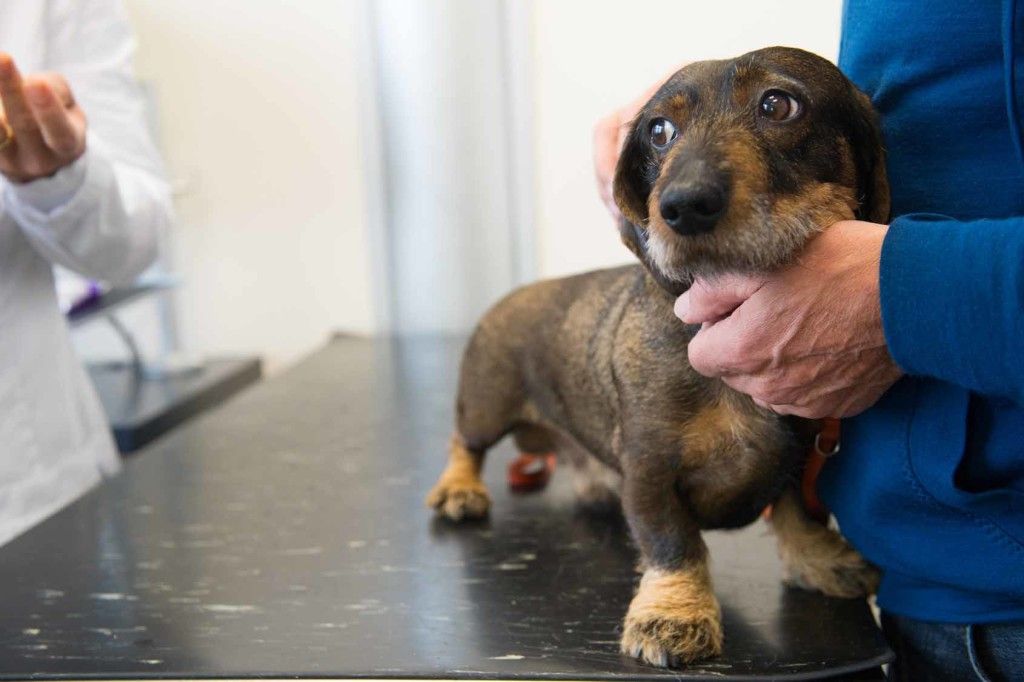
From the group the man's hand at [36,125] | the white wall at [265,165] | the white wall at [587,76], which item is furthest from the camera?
the white wall at [265,165]

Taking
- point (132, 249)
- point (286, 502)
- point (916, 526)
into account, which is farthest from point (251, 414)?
point (916, 526)

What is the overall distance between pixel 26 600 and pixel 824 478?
81cm


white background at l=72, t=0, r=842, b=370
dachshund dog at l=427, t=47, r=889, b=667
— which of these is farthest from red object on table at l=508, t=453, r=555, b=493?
white background at l=72, t=0, r=842, b=370

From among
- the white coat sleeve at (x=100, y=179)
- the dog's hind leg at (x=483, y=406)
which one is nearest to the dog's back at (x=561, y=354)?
the dog's hind leg at (x=483, y=406)

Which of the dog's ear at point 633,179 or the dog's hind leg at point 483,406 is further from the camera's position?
the dog's hind leg at point 483,406

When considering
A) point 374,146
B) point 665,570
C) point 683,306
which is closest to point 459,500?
point 665,570

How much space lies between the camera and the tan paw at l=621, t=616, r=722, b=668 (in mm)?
883

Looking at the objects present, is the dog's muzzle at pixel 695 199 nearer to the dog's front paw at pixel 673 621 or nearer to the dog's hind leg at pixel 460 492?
the dog's front paw at pixel 673 621

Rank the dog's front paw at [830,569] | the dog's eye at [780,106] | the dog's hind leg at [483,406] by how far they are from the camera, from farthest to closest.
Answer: the dog's hind leg at [483,406] → the dog's front paw at [830,569] → the dog's eye at [780,106]

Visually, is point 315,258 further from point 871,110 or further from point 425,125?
point 871,110

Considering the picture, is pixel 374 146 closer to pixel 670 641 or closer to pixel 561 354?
pixel 561 354

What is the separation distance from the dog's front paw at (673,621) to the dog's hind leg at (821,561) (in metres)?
0.12

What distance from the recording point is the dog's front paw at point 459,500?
1288mm

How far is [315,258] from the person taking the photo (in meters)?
3.27
